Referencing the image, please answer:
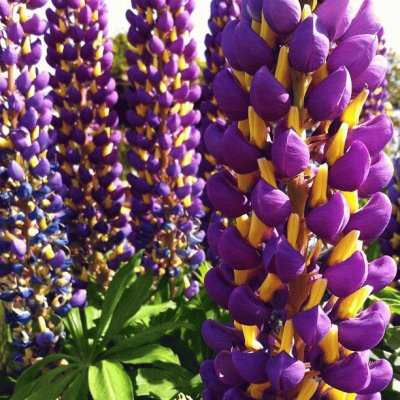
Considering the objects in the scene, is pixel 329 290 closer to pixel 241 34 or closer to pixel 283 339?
pixel 283 339

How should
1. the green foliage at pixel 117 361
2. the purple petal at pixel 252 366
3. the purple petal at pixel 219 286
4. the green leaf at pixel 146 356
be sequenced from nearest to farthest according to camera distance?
the purple petal at pixel 252 366 < the purple petal at pixel 219 286 < the green foliage at pixel 117 361 < the green leaf at pixel 146 356

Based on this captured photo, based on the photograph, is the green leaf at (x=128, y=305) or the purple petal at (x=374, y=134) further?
the green leaf at (x=128, y=305)

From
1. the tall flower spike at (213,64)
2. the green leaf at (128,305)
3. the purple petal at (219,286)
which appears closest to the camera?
the purple petal at (219,286)

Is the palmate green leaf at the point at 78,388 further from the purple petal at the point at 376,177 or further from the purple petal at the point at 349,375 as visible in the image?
the purple petal at the point at 376,177

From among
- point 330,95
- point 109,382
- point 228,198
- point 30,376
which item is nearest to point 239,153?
point 228,198

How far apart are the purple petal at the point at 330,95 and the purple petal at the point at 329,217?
17 cm

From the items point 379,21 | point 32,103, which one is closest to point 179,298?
point 32,103

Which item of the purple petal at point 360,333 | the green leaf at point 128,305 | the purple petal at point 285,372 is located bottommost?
the green leaf at point 128,305

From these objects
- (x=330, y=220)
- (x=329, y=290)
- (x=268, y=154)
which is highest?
(x=268, y=154)

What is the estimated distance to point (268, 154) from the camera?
138 centimetres

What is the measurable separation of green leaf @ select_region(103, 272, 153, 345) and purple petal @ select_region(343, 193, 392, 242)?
61.7 inches

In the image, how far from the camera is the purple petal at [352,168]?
132 centimetres

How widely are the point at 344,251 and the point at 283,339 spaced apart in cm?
23

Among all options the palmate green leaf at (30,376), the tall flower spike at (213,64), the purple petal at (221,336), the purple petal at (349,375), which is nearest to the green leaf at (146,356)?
the palmate green leaf at (30,376)
